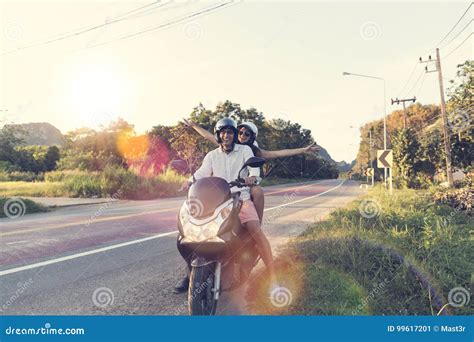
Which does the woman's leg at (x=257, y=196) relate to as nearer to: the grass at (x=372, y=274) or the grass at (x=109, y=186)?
the grass at (x=372, y=274)

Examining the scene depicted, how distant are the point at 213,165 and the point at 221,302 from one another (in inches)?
53.7

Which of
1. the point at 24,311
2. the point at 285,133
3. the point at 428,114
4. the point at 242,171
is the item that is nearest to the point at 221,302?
the point at 242,171

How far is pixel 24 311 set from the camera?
10.3ft

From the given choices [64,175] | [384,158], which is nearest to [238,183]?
[384,158]

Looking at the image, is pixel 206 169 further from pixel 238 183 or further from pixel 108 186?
pixel 108 186

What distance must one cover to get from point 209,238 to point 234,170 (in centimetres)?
100

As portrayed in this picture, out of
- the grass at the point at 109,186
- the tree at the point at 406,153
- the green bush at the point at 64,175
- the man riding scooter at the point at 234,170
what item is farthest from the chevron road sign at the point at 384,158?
the tree at the point at 406,153

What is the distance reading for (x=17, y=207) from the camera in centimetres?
1203

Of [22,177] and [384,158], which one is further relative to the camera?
[22,177]

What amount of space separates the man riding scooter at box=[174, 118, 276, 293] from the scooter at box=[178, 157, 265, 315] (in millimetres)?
323

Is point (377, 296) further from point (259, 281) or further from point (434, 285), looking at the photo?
point (259, 281)

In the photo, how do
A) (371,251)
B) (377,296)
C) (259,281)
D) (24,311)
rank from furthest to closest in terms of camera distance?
(371,251), (259,281), (377,296), (24,311)

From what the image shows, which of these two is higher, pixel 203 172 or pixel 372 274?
pixel 203 172

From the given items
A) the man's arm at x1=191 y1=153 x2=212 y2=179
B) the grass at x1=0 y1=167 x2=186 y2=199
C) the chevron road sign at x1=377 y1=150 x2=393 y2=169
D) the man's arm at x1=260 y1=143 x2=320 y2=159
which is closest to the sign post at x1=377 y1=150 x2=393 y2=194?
the chevron road sign at x1=377 y1=150 x2=393 y2=169
